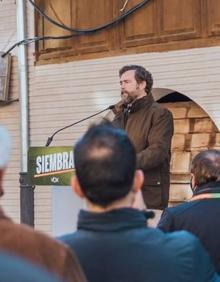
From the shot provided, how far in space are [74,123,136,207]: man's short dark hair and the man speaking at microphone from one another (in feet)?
7.82

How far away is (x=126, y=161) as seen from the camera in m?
2.16

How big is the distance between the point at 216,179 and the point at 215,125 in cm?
354

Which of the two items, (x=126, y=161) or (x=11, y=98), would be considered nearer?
(x=126, y=161)

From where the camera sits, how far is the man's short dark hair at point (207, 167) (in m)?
3.46

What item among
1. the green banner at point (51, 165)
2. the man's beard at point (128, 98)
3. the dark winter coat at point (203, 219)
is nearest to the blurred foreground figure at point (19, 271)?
the dark winter coat at point (203, 219)

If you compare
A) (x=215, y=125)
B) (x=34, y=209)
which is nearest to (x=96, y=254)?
(x=215, y=125)

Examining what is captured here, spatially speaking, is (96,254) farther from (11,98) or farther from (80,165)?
(11,98)

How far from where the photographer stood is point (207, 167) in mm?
3480

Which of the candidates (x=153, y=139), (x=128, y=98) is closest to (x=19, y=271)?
(x=153, y=139)

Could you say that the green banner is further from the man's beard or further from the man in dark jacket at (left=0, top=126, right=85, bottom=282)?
the man in dark jacket at (left=0, top=126, right=85, bottom=282)

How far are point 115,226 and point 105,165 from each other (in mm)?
200

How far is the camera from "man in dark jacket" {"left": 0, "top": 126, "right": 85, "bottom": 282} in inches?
70.1

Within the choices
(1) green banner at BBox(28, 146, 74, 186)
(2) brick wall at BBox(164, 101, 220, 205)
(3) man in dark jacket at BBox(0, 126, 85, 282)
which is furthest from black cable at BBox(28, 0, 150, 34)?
(3) man in dark jacket at BBox(0, 126, 85, 282)

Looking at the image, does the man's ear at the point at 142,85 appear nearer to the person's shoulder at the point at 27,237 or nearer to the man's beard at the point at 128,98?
the man's beard at the point at 128,98
